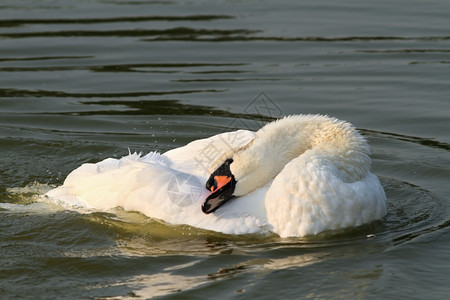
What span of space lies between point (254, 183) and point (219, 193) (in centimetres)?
53

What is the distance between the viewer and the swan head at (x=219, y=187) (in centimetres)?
869

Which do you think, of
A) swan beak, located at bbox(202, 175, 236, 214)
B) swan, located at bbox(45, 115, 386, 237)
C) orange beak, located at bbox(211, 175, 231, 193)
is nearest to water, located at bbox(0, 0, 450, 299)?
swan, located at bbox(45, 115, 386, 237)

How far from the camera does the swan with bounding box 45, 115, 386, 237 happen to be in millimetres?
8570

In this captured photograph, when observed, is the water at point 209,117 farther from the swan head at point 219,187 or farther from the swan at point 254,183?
the swan head at point 219,187

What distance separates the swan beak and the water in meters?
0.33

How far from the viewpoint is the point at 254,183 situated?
912cm

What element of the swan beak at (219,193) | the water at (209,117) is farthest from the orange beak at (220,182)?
the water at (209,117)

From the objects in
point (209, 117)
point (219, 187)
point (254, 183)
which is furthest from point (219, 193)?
point (209, 117)

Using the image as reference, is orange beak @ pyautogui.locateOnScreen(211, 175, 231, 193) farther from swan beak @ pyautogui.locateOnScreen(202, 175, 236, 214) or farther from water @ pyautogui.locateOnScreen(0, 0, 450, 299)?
water @ pyautogui.locateOnScreen(0, 0, 450, 299)

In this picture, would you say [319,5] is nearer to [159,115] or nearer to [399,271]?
[159,115]

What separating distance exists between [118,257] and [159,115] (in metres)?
5.21

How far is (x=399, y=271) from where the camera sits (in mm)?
7996

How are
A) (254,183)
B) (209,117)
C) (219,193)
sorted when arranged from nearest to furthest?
1. (219,193)
2. (254,183)
3. (209,117)

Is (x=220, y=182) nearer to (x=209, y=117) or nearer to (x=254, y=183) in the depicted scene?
(x=254, y=183)
